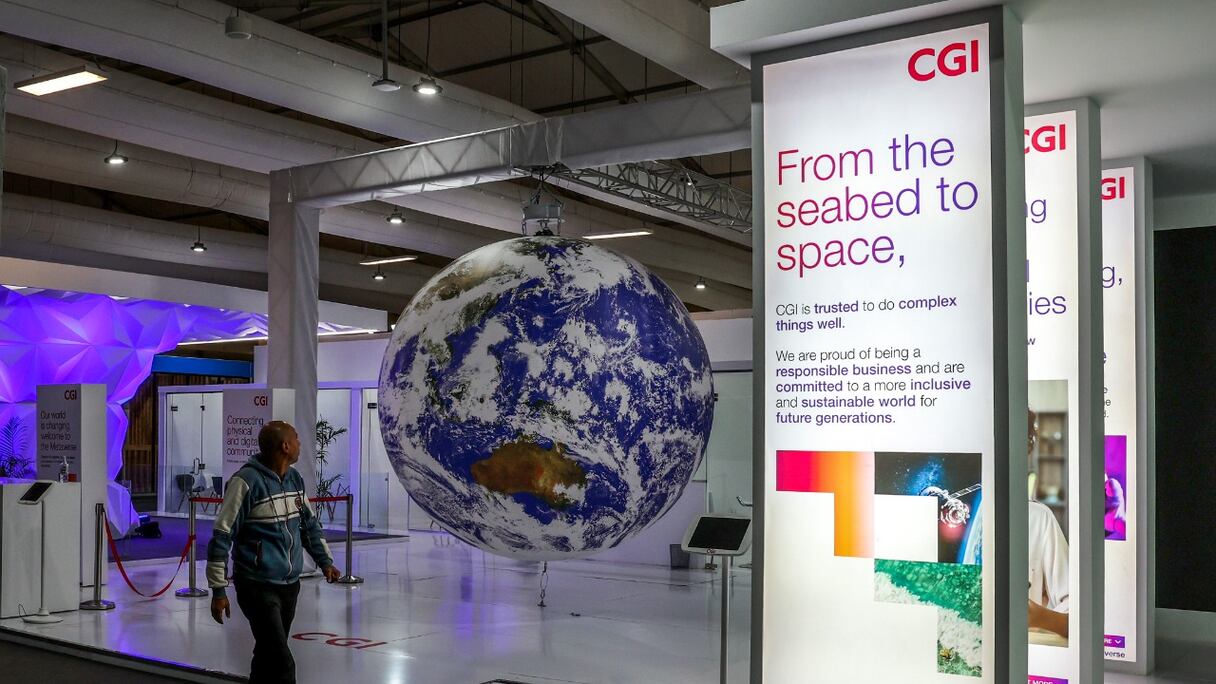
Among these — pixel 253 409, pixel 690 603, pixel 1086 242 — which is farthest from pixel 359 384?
pixel 1086 242

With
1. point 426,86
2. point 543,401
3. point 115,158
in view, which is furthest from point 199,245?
point 543,401

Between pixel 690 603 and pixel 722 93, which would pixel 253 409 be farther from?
pixel 722 93

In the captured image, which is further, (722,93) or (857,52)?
(722,93)

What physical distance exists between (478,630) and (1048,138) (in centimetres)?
604

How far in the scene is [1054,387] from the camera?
5.67 meters

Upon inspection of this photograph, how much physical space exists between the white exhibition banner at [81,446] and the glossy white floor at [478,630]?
797mm

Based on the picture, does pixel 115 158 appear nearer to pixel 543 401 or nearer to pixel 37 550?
pixel 37 550

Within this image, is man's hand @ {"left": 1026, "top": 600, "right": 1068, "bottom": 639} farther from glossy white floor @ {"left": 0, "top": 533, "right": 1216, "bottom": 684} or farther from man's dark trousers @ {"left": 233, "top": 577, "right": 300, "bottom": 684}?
man's dark trousers @ {"left": 233, "top": 577, "right": 300, "bottom": 684}

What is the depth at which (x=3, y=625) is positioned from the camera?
9188 millimetres

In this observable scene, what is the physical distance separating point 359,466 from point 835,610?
630 inches

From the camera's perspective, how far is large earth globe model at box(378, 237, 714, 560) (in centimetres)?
283

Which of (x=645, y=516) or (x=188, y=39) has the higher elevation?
(x=188, y=39)

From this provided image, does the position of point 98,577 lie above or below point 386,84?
below

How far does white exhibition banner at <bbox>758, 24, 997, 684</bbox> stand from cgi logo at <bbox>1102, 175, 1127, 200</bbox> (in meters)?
4.02
